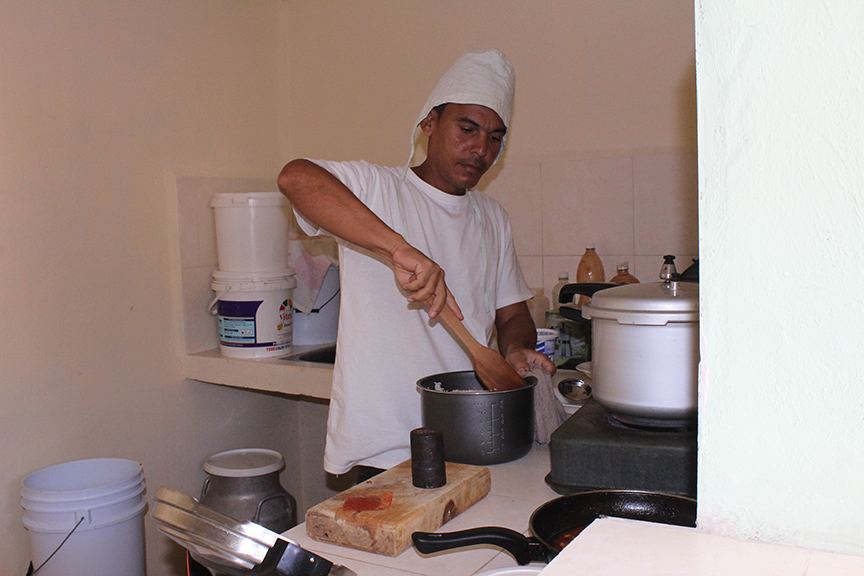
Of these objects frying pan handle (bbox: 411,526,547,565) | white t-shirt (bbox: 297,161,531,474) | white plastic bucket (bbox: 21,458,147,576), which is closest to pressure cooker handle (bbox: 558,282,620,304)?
white t-shirt (bbox: 297,161,531,474)

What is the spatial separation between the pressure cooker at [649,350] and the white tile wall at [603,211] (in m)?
1.18

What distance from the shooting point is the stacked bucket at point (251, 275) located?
2.34m

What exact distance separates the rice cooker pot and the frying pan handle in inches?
11.3

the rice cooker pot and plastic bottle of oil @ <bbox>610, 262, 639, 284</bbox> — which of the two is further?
plastic bottle of oil @ <bbox>610, 262, 639, 284</bbox>

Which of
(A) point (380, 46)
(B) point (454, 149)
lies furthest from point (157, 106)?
(B) point (454, 149)

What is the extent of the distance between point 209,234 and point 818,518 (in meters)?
2.28

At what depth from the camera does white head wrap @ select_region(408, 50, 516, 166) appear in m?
1.72

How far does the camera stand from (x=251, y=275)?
2.34 m

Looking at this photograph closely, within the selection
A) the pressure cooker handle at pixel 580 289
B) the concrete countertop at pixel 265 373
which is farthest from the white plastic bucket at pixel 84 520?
the pressure cooker handle at pixel 580 289

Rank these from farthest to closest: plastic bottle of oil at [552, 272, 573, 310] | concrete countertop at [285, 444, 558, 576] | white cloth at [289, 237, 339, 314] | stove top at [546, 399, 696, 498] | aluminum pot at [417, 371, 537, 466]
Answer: white cloth at [289, 237, 339, 314] < plastic bottle of oil at [552, 272, 573, 310] < aluminum pot at [417, 371, 537, 466] < stove top at [546, 399, 696, 498] < concrete countertop at [285, 444, 558, 576]

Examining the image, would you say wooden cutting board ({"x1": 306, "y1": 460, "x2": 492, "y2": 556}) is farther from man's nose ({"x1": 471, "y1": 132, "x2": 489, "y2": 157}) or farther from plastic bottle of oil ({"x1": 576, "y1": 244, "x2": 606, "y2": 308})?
plastic bottle of oil ({"x1": 576, "y1": 244, "x2": 606, "y2": 308})

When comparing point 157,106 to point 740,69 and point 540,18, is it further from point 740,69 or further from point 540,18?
point 740,69

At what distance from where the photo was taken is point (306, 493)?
9.57 ft

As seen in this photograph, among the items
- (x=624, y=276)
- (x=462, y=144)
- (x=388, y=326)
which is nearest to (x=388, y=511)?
(x=388, y=326)
